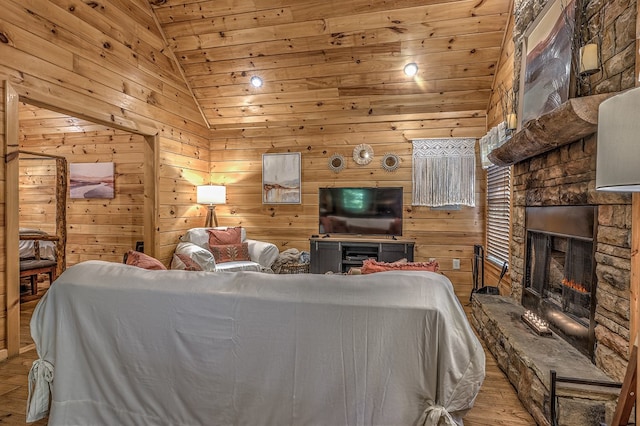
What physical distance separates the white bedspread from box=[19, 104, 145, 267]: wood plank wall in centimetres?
322

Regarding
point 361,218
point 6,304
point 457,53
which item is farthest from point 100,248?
point 457,53

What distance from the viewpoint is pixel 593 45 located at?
1.87 meters

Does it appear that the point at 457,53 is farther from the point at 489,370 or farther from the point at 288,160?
the point at 489,370

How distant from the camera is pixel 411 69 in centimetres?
420

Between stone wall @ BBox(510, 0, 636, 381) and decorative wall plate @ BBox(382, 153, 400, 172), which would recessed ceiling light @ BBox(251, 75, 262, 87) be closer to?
decorative wall plate @ BBox(382, 153, 400, 172)

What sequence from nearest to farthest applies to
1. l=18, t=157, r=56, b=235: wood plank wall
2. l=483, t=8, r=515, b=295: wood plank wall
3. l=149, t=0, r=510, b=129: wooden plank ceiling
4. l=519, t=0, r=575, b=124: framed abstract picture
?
l=519, t=0, r=575, b=124: framed abstract picture < l=483, t=8, r=515, b=295: wood plank wall < l=149, t=0, r=510, b=129: wooden plank ceiling < l=18, t=157, r=56, b=235: wood plank wall

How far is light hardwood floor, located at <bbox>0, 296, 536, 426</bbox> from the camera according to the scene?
1.91 metres

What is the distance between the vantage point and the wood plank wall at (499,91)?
3.62 meters

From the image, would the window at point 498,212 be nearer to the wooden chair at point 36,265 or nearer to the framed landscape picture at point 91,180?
A: the framed landscape picture at point 91,180

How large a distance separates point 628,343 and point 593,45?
157 centimetres

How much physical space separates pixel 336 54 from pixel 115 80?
8.30 feet

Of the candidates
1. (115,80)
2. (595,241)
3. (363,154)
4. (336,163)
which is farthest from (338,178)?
(595,241)

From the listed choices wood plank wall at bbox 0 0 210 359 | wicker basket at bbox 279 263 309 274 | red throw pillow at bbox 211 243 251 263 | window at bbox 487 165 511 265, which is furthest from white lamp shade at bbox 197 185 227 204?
window at bbox 487 165 511 265

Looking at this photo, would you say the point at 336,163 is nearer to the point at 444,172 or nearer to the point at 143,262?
the point at 444,172
